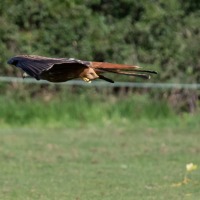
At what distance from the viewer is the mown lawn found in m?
9.32

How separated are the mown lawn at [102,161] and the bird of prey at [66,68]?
2.35 metres

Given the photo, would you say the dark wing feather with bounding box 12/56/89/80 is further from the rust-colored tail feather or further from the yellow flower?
the yellow flower

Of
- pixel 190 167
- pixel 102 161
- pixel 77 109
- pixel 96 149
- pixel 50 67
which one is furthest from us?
pixel 77 109

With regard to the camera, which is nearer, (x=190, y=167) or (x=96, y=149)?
(x=190, y=167)

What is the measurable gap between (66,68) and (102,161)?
18.3 ft

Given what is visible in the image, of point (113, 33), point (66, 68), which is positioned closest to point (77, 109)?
point (113, 33)

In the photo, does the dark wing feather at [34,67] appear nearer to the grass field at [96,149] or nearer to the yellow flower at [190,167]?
the grass field at [96,149]

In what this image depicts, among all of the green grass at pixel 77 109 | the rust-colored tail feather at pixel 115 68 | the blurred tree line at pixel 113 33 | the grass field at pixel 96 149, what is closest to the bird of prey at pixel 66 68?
the rust-colored tail feather at pixel 115 68

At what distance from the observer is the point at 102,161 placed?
12.2 metres

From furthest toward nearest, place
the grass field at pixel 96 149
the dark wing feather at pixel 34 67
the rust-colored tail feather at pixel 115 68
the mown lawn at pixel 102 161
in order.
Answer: the grass field at pixel 96 149
the mown lawn at pixel 102 161
the rust-colored tail feather at pixel 115 68
the dark wing feather at pixel 34 67

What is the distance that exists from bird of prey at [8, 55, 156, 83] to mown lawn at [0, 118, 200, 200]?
235cm

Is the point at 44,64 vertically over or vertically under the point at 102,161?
over

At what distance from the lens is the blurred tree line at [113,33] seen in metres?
18.3

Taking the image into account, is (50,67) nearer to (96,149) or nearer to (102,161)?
(102,161)
